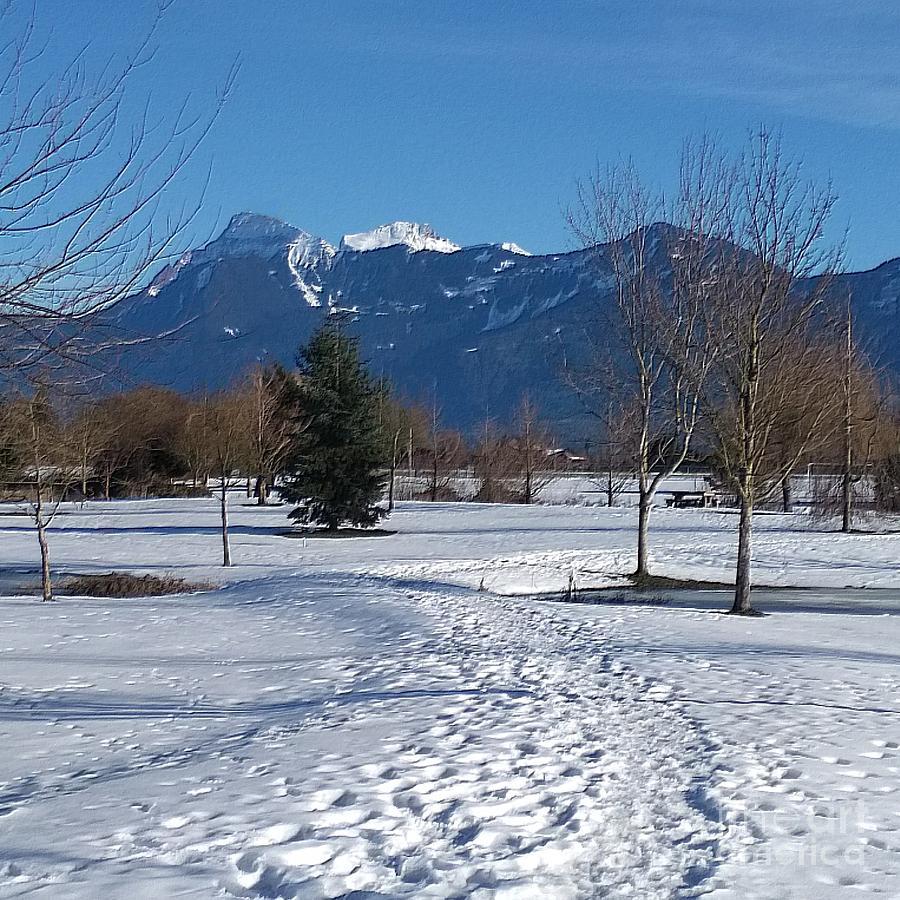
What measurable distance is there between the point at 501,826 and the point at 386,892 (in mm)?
1102

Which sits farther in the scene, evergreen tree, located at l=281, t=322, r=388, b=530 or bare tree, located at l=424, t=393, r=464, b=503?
bare tree, located at l=424, t=393, r=464, b=503

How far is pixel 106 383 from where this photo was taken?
6250mm

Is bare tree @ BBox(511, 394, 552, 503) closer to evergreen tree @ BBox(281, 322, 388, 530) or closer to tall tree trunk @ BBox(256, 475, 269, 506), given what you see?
tall tree trunk @ BBox(256, 475, 269, 506)

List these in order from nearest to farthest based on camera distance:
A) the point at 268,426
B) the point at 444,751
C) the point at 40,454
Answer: the point at 444,751, the point at 40,454, the point at 268,426

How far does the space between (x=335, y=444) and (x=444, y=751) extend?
90.4ft

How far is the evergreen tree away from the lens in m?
33.9

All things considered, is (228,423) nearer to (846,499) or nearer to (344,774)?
(846,499)

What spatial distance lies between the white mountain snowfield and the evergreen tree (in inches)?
644

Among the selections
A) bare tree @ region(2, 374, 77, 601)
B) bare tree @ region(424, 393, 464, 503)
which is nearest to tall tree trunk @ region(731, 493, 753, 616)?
bare tree @ region(2, 374, 77, 601)

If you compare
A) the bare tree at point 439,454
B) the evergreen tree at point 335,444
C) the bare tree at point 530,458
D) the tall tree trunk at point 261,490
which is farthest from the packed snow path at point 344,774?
the bare tree at point 530,458

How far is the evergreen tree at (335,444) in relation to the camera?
33.9 m

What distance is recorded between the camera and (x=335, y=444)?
3425cm

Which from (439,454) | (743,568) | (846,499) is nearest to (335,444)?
(846,499)

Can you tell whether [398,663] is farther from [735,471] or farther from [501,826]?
[735,471]
